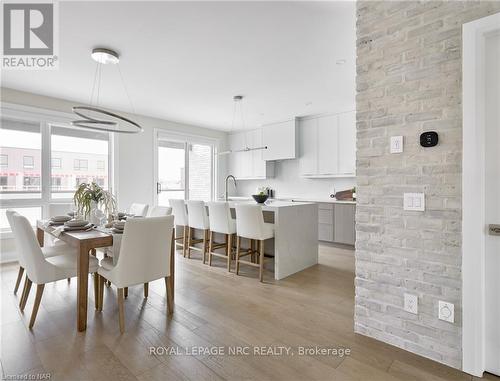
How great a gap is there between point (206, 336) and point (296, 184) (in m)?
4.68

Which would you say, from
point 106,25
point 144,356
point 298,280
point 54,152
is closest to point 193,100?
point 106,25

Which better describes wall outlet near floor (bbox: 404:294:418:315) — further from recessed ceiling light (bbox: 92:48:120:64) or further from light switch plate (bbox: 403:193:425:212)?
recessed ceiling light (bbox: 92:48:120:64)

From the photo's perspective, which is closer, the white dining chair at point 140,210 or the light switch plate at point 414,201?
the light switch plate at point 414,201

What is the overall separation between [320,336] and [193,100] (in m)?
3.96

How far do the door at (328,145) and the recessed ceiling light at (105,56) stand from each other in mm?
4013

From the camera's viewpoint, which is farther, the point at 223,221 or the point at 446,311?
the point at 223,221

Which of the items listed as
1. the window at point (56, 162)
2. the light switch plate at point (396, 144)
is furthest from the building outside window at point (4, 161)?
the light switch plate at point (396, 144)

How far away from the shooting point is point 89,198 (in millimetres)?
2879

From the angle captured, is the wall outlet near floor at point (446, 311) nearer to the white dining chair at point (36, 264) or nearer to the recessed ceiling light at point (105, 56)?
the white dining chair at point (36, 264)

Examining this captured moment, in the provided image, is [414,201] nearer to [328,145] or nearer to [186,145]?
[328,145]

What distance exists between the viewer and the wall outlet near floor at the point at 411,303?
1.87 meters

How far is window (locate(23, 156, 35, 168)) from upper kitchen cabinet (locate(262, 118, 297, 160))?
438 cm

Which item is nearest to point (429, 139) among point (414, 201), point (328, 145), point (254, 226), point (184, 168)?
point (414, 201)

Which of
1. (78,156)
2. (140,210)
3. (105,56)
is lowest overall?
(140,210)
